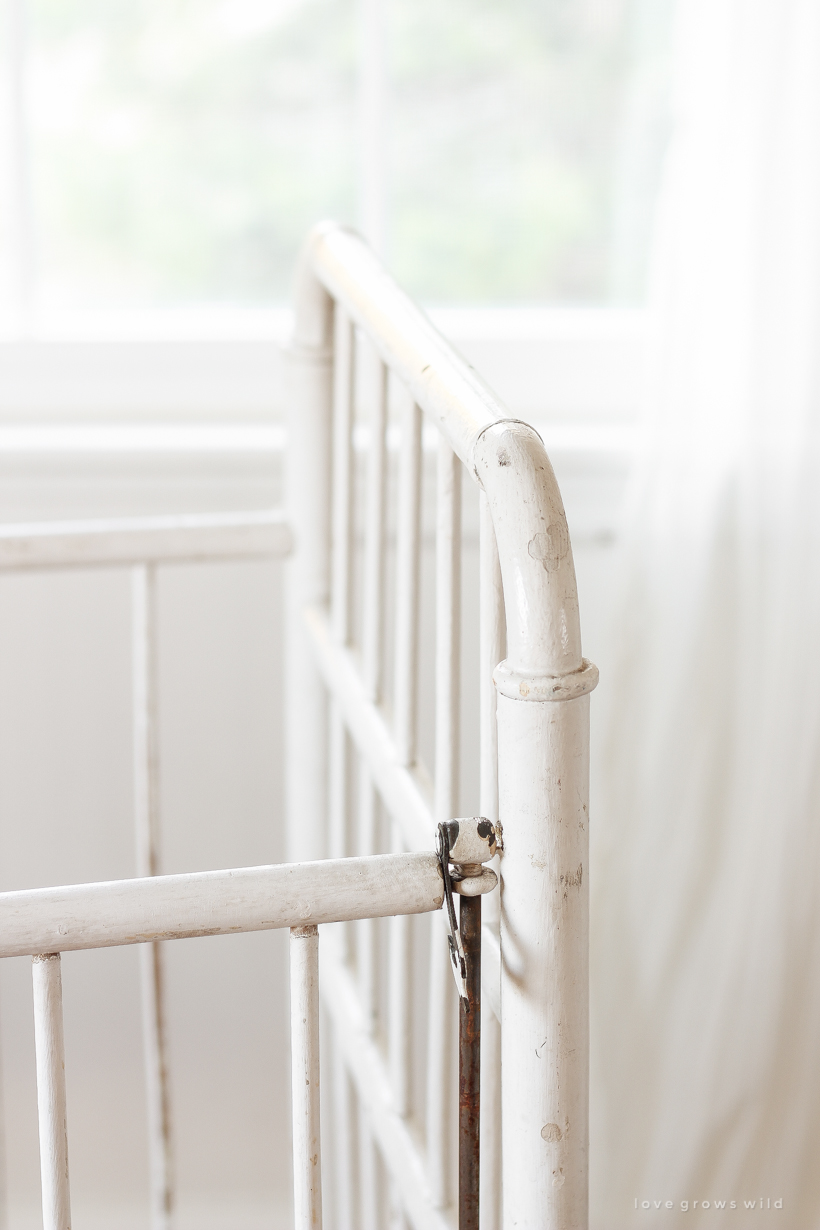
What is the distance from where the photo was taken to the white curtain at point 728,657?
0.97 meters

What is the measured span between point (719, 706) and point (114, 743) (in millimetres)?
622

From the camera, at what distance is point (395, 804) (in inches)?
27.6

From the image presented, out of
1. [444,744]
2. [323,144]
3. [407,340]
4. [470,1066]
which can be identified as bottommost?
[470,1066]

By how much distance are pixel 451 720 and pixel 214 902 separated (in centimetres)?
18

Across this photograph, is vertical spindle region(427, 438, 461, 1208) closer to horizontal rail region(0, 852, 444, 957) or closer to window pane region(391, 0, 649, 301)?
horizontal rail region(0, 852, 444, 957)

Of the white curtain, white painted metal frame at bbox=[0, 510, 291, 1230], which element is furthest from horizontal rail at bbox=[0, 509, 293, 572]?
the white curtain

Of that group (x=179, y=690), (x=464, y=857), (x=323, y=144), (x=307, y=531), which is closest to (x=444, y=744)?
(x=464, y=857)

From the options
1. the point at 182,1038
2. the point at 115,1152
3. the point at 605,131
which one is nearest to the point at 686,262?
the point at 605,131

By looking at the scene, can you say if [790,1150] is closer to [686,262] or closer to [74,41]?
[686,262]

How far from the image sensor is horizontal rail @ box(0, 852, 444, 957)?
44 cm

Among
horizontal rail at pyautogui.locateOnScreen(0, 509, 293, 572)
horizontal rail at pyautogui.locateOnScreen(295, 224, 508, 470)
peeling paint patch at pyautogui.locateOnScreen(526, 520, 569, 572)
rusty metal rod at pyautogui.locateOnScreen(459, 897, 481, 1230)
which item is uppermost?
horizontal rail at pyautogui.locateOnScreen(295, 224, 508, 470)

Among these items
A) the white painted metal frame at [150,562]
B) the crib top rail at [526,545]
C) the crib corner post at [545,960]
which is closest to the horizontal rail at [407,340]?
the crib top rail at [526,545]

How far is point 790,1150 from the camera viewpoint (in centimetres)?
99

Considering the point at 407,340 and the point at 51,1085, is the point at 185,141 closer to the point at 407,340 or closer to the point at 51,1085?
the point at 407,340
